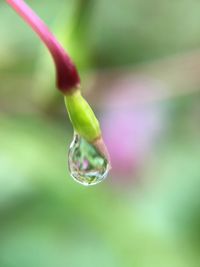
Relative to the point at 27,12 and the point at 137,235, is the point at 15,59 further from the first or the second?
the point at 27,12

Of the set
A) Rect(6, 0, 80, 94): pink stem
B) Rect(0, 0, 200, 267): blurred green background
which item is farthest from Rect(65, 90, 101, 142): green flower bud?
Rect(0, 0, 200, 267): blurred green background

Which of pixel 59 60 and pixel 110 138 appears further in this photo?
pixel 110 138

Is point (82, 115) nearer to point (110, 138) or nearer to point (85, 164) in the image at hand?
point (85, 164)

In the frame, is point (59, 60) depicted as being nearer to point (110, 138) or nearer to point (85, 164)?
point (85, 164)

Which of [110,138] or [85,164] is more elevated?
[110,138]

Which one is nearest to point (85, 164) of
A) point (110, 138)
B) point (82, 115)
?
point (82, 115)

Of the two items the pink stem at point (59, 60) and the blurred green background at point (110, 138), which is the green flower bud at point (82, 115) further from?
the blurred green background at point (110, 138)

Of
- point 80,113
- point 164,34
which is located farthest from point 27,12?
point 164,34
